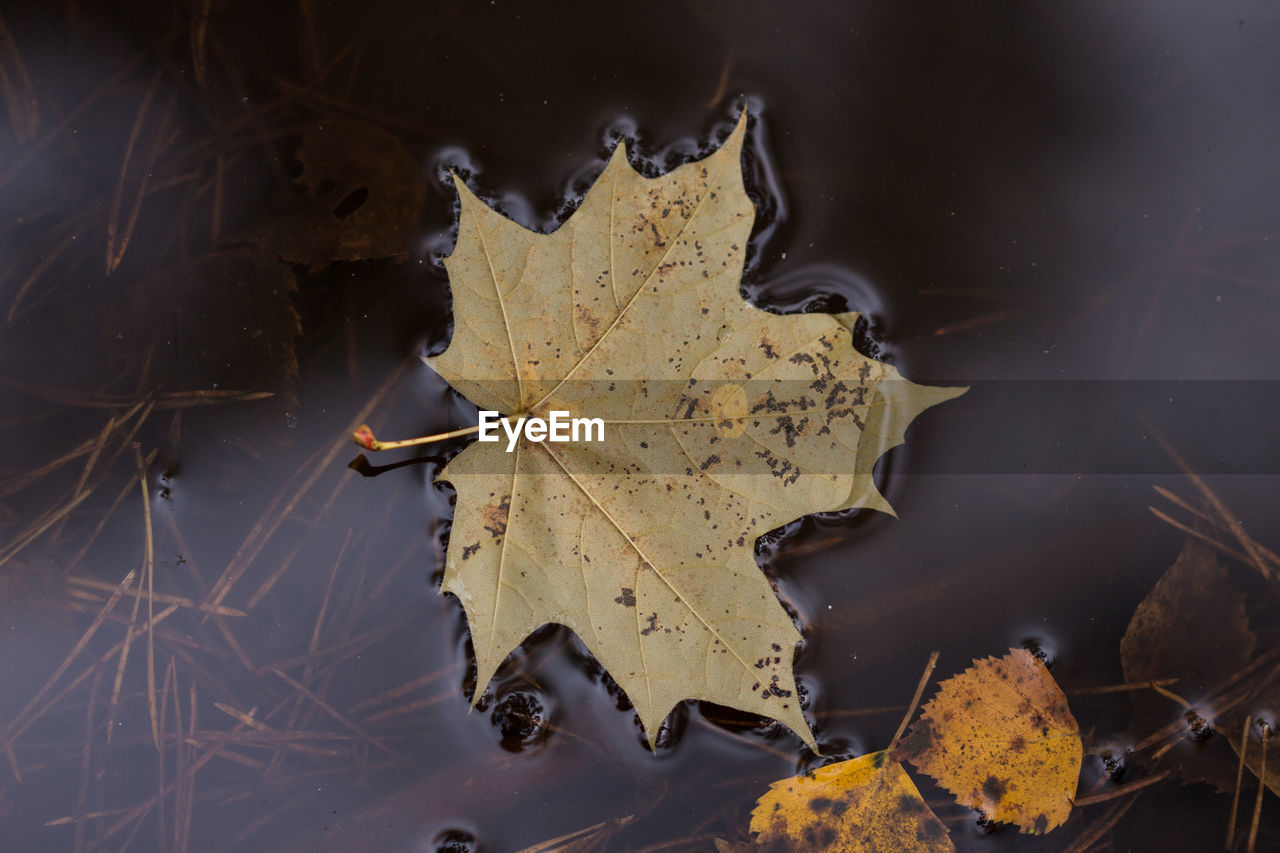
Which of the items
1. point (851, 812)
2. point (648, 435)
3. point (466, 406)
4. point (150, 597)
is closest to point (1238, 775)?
point (851, 812)

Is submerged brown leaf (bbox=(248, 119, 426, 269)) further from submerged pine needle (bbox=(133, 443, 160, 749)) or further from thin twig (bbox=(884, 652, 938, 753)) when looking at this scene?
thin twig (bbox=(884, 652, 938, 753))

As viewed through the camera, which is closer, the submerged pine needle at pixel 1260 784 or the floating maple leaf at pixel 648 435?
the floating maple leaf at pixel 648 435

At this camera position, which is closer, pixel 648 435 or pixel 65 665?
pixel 648 435

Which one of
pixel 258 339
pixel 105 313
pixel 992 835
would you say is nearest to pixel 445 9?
pixel 258 339

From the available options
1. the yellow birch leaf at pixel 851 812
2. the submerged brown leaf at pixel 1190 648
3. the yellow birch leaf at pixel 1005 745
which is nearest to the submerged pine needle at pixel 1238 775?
the submerged brown leaf at pixel 1190 648

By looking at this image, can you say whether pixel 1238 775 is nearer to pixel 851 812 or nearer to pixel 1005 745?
pixel 1005 745

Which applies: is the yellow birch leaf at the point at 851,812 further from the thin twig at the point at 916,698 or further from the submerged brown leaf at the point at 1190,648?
the submerged brown leaf at the point at 1190,648

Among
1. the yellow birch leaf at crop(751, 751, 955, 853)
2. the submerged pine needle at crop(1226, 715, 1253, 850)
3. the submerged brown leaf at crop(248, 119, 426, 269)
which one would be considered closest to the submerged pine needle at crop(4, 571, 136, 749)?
the submerged brown leaf at crop(248, 119, 426, 269)
